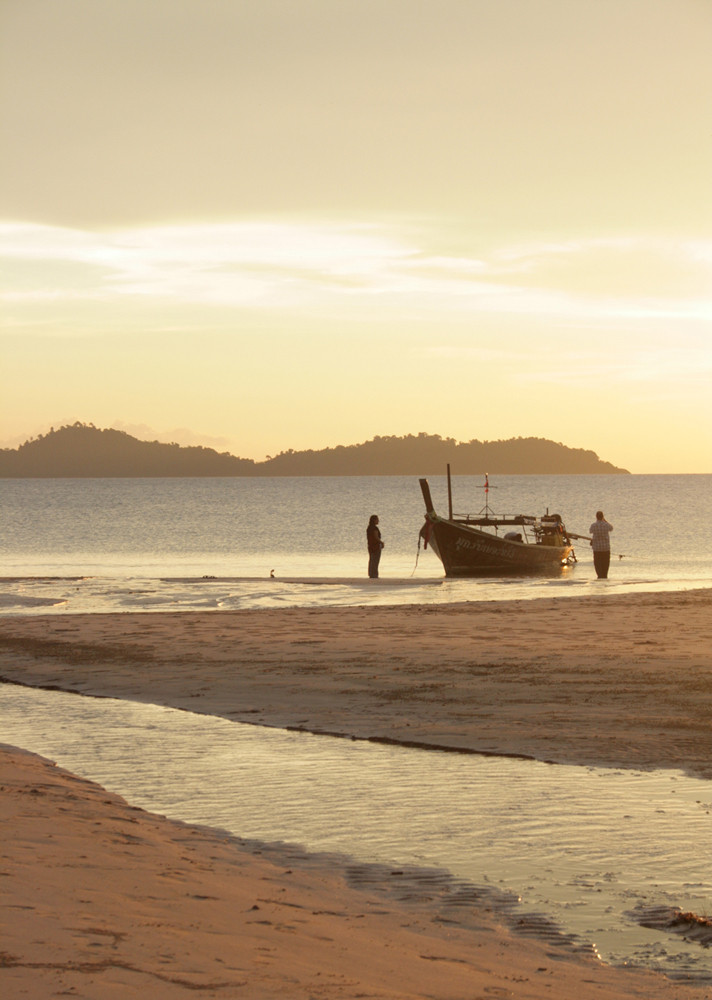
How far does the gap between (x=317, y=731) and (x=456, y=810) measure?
330 centimetres

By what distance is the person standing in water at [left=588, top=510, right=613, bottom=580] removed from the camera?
107 feet

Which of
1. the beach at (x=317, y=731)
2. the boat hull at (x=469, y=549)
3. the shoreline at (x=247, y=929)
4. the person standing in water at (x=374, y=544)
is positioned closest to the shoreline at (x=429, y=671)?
the beach at (x=317, y=731)

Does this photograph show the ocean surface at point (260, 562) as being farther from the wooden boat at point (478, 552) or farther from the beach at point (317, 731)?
the beach at point (317, 731)

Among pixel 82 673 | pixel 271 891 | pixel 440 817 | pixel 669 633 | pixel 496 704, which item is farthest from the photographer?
pixel 669 633

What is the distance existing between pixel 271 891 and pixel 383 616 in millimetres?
15077

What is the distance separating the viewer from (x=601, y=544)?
3319 centimetres

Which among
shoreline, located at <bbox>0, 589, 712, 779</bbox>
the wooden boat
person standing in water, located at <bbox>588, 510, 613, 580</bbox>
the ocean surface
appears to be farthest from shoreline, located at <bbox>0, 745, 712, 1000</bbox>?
the wooden boat

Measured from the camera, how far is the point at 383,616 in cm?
2133

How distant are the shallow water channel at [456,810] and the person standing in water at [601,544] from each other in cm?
2260

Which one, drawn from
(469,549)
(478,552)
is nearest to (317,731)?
(469,549)

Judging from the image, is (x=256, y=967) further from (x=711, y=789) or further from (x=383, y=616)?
(x=383, y=616)

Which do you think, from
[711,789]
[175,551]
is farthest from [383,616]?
[175,551]

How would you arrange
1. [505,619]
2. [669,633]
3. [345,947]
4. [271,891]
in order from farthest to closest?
[505,619], [669,633], [271,891], [345,947]

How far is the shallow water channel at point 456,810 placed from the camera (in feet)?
21.0
